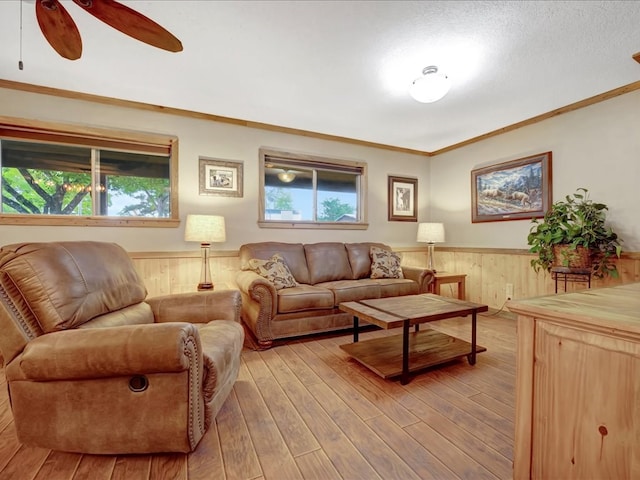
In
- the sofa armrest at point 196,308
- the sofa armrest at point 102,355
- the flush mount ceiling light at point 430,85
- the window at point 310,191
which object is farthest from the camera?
the window at point 310,191

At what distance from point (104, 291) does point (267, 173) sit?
2408 millimetres

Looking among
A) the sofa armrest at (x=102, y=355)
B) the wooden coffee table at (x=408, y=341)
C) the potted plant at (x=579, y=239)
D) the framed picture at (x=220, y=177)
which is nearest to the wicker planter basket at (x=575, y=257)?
the potted plant at (x=579, y=239)

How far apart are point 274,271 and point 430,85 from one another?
2.11 m

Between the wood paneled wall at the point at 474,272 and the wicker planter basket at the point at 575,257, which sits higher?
the wicker planter basket at the point at 575,257

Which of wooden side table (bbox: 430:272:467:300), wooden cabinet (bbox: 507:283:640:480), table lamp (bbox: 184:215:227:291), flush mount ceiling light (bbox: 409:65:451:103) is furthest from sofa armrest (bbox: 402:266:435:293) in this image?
wooden cabinet (bbox: 507:283:640:480)

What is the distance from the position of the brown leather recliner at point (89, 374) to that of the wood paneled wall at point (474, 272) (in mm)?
1448

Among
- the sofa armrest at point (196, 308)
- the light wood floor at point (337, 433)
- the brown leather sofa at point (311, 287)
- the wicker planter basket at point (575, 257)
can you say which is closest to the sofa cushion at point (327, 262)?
the brown leather sofa at point (311, 287)

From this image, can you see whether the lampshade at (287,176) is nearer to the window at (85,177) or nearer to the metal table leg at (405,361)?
the window at (85,177)

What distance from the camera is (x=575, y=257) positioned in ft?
8.70

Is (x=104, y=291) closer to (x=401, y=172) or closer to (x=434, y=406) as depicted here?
(x=434, y=406)

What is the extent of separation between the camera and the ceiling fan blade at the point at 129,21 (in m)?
1.33

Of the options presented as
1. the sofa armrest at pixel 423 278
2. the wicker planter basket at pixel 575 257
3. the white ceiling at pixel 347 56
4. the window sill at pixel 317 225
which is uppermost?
the white ceiling at pixel 347 56

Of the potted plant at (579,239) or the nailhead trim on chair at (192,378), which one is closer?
the nailhead trim on chair at (192,378)

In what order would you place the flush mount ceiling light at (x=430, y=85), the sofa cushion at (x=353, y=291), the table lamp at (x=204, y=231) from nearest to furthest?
the flush mount ceiling light at (x=430, y=85), the table lamp at (x=204, y=231), the sofa cushion at (x=353, y=291)
